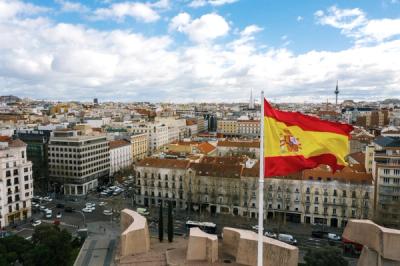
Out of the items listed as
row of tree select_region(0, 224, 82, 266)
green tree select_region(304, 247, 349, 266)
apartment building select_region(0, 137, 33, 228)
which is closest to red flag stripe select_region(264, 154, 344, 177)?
green tree select_region(304, 247, 349, 266)

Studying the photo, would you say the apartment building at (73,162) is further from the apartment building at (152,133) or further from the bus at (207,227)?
the bus at (207,227)

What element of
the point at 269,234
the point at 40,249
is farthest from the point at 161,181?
the point at 40,249

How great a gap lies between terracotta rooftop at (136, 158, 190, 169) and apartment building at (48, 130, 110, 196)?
59.9 feet

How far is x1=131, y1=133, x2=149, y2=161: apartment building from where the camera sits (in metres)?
110

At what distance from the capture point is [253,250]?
31.3 meters

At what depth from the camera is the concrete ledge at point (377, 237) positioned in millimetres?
27953

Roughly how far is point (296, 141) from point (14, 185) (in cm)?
5844

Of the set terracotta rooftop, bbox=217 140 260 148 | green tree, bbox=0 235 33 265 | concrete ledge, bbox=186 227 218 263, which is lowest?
green tree, bbox=0 235 33 265

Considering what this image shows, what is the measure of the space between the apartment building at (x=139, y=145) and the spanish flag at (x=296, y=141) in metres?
94.6

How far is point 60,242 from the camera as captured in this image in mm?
40375

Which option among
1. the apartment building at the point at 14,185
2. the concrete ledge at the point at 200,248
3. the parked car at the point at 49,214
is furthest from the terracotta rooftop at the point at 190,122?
the concrete ledge at the point at 200,248

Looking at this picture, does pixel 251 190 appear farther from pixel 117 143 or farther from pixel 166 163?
pixel 117 143

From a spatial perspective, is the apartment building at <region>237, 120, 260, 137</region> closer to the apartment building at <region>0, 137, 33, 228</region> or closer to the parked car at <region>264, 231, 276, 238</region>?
the parked car at <region>264, 231, 276, 238</region>

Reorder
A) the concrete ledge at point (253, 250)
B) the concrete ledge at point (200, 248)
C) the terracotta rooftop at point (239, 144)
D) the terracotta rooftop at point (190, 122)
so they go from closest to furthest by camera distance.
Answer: the concrete ledge at point (253, 250) < the concrete ledge at point (200, 248) < the terracotta rooftop at point (239, 144) < the terracotta rooftop at point (190, 122)
